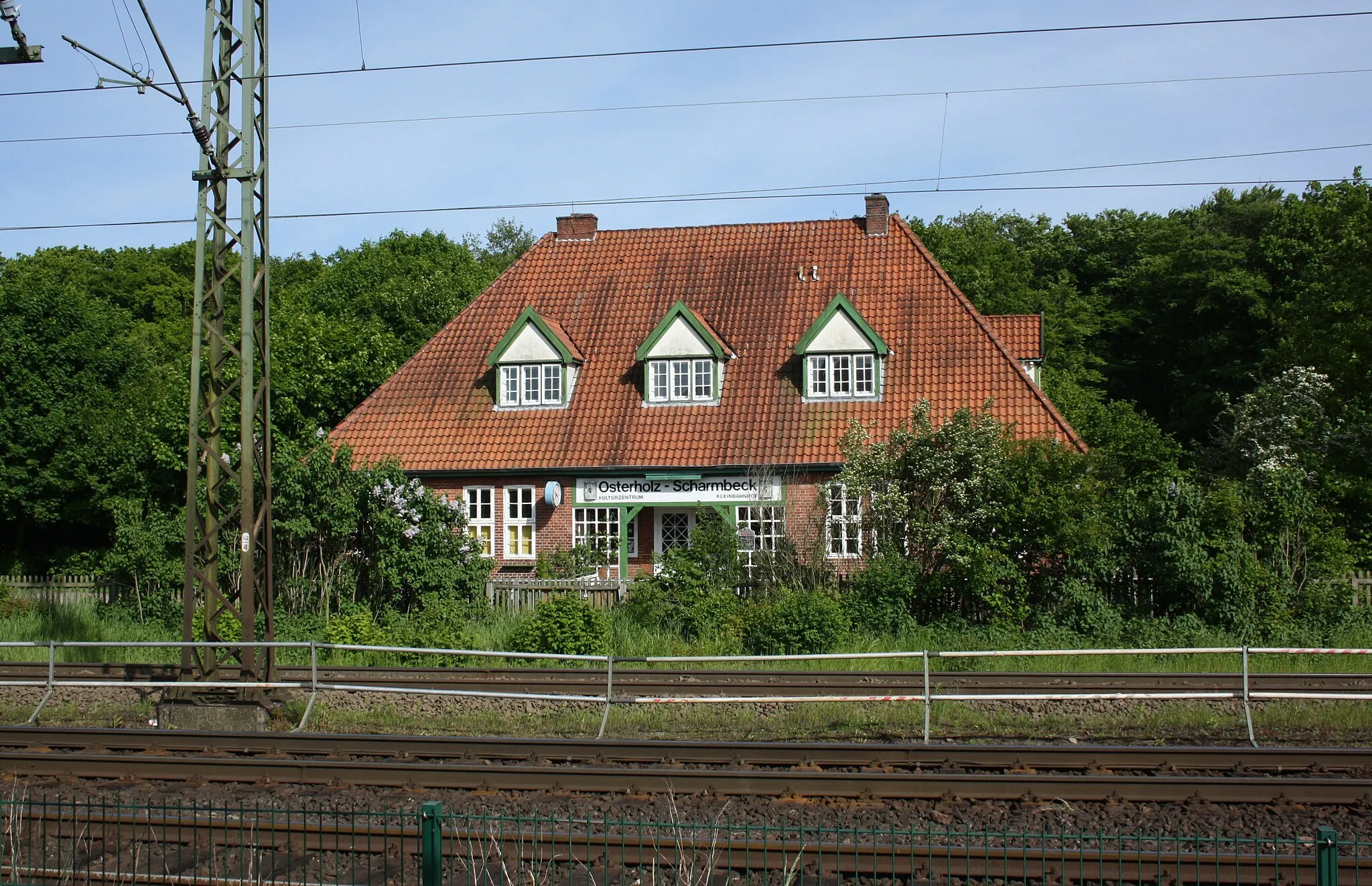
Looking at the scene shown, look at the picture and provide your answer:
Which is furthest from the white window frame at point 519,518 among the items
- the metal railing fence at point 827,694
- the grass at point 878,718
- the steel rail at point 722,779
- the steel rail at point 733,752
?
the steel rail at point 722,779

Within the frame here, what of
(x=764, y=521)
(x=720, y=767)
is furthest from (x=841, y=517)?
(x=720, y=767)

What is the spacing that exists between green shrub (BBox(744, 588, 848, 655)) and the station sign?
7.36 m

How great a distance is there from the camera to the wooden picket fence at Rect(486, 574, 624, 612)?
23.7 metres

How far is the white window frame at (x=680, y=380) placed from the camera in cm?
2981

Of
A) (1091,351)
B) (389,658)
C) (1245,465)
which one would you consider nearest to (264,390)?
(389,658)

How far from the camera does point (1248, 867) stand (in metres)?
8.50

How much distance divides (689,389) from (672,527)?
11.5ft

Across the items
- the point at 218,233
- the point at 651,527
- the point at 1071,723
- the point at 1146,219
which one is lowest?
the point at 1071,723

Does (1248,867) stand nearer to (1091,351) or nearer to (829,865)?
(829,865)

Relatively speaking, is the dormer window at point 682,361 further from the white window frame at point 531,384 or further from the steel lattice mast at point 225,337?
the steel lattice mast at point 225,337

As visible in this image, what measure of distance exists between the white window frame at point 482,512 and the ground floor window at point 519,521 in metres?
0.39

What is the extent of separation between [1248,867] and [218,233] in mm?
13163

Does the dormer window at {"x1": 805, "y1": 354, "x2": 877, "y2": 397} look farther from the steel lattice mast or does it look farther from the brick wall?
the steel lattice mast

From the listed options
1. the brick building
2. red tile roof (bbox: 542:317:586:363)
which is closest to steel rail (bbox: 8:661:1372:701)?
the brick building
